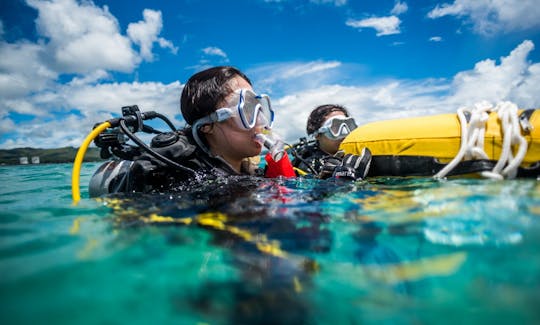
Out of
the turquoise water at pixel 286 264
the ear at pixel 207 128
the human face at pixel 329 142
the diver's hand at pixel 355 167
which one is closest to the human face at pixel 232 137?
the ear at pixel 207 128

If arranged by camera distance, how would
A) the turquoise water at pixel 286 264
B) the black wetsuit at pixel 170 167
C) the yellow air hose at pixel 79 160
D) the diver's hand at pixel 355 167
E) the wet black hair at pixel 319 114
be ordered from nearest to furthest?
the turquoise water at pixel 286 264
the yellow air hose at pixel 79 160
the black wetsuit at pixel 170 167
the diver's hand at pixel 355 167
the wet black hair at pixel 319 114

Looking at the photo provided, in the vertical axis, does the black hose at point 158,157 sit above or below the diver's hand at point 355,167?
above

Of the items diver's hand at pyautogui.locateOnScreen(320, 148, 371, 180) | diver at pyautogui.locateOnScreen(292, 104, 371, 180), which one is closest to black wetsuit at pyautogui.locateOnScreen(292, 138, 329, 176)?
diver at pyautogui.locateOnScreen(292, 104, 371, 180)

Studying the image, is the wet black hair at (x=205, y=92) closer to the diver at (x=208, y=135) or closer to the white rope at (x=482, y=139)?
the diver at (x=208, y=135)

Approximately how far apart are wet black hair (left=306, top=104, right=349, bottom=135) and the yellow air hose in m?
4.21

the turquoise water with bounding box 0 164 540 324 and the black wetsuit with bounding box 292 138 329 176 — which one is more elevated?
the black wetsuit with bounding box 292 138 329 176

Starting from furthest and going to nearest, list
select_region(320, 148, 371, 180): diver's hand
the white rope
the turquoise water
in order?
select_region(320, 148, 371, 180): diver's hand < the white rope < the turquoise water

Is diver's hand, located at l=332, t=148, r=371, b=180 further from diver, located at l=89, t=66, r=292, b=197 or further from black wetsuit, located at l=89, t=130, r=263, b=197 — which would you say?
black wetsuit, located at l=89, t=130, r=263, b=197

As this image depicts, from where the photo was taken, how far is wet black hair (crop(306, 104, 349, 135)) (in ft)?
20.8

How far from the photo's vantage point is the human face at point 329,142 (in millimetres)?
6043

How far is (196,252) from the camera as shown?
1.53 meters

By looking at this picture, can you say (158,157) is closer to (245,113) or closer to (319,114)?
(245,113)

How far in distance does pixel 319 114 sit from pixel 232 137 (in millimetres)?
3247

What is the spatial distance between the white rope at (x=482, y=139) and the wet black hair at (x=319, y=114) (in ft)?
11.6
